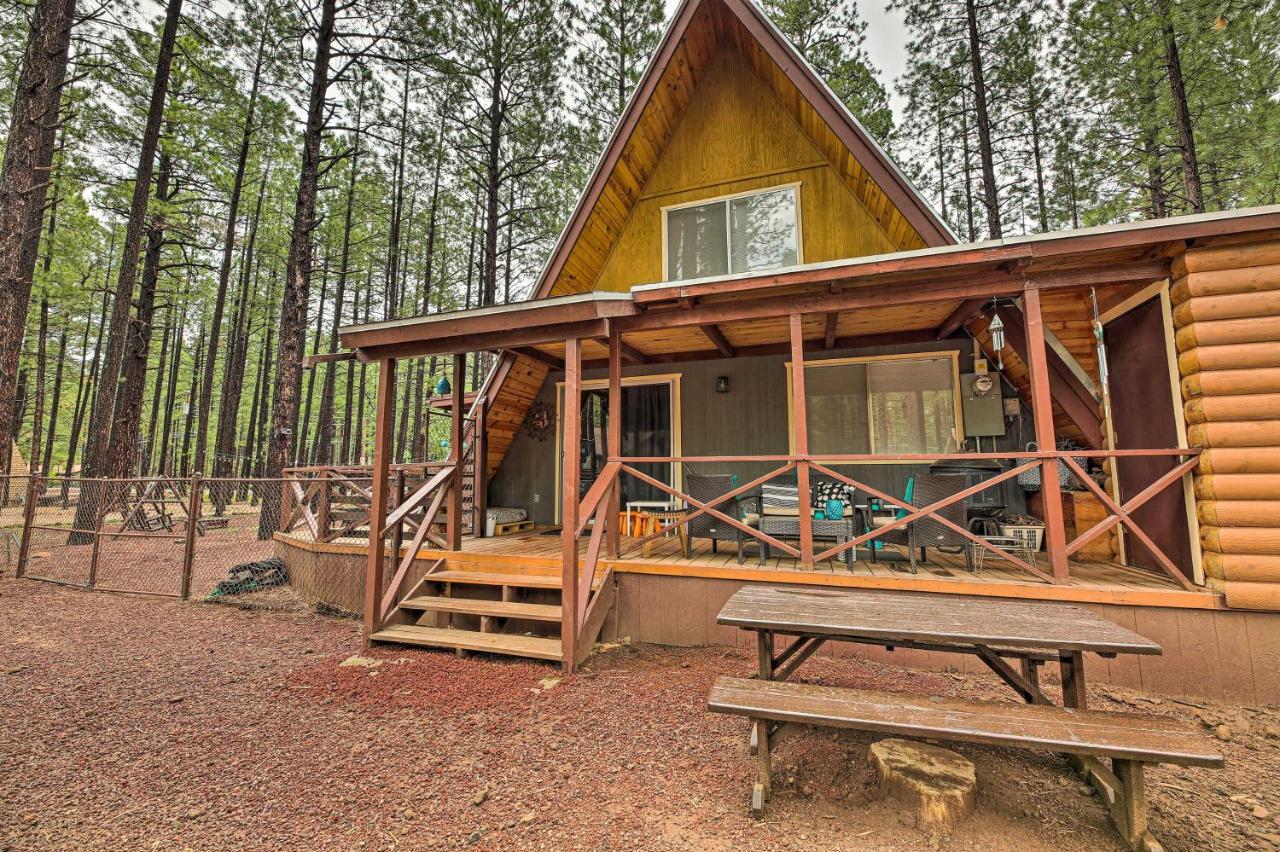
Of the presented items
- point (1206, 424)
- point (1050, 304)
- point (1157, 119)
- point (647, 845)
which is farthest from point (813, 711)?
point (1157, 119)

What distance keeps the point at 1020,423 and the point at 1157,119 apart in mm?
7276

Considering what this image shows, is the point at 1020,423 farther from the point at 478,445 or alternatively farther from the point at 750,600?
the point at 478,445

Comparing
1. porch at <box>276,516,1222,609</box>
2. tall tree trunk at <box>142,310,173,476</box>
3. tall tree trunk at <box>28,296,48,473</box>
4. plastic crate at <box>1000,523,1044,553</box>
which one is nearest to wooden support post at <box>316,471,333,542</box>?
porch at <box>276,516,1222,609</box>

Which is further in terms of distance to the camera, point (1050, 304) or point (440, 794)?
point (1050, 304)

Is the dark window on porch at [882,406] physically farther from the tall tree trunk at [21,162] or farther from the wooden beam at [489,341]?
the tall tree trunk at [21,162]

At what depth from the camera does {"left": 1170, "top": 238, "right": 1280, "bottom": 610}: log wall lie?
3406 millimetres

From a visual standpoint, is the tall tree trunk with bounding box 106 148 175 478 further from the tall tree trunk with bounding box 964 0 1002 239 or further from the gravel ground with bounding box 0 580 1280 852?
the tall tree trunk with bounding box 964 0 1002 239

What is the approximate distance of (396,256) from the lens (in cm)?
1711

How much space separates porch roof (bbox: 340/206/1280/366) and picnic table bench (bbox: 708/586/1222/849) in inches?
97.8

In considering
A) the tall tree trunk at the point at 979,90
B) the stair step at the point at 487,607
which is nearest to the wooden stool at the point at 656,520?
the stair step at the point at 487,607

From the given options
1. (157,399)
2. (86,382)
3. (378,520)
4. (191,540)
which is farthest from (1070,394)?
(86,382)

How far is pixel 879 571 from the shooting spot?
4.39 m

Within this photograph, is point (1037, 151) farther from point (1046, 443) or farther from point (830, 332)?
point (1046, 443)

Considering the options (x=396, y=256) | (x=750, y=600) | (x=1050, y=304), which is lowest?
(x=750, y=600)
